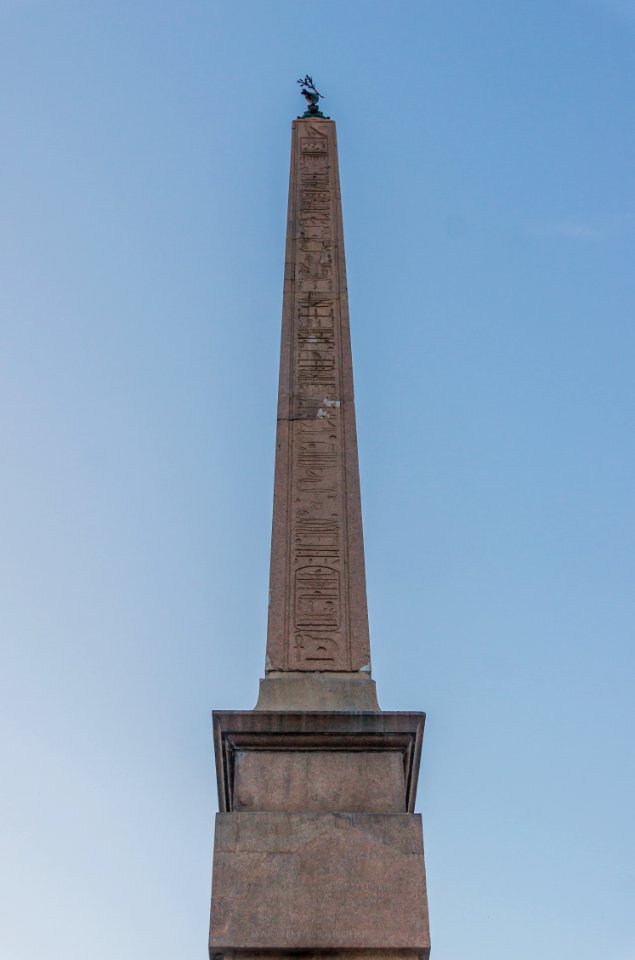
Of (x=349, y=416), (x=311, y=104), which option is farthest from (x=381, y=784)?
(x=311, y=104)

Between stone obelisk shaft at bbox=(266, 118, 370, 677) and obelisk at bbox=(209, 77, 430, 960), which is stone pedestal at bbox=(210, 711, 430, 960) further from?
stone obelisk shaft at bbox=(266, 118, 370, 677)

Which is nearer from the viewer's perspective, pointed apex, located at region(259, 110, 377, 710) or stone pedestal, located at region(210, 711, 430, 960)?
stone pedestal, located at region(210, 711, 430, 960)

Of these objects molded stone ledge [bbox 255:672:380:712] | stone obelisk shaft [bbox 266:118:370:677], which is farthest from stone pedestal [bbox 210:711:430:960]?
stone obelisk shaft [bbox 266:118:370:677]

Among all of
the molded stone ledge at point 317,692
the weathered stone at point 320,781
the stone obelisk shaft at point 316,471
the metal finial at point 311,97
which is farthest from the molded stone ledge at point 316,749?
the metal finial at point 311,97

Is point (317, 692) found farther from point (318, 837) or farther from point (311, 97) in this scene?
point (311, 97)

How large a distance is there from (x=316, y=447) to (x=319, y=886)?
3117mm

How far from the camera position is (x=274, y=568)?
7.87 m

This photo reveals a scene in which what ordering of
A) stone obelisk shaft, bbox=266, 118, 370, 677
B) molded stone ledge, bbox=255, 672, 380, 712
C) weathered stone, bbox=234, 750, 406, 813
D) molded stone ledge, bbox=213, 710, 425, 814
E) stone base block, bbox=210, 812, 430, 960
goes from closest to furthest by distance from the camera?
stone base block, bbox=210, 812, 430, 960, weathered stone, bbox=234, 750, 406, 813, molded stone ledge, bbox=213, 710, 425, 814, molded stone ledge, bbox=255, 672, 380, 712, stone obelisk shaft, bbox=266, 118, 370, 677

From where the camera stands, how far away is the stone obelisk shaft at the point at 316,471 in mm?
7551

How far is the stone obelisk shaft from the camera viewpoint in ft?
24.8

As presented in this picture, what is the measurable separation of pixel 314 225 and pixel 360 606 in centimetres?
378

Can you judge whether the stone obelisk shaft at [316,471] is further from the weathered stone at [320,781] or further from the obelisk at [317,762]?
the weathered stone at [320,781]

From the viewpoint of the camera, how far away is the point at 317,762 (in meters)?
6.80

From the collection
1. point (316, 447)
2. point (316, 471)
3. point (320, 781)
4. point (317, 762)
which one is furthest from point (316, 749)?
point (316, 447)
